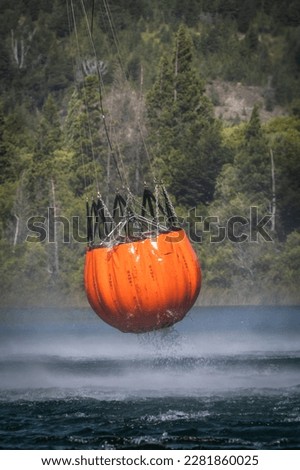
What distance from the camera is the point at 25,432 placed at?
27.6m

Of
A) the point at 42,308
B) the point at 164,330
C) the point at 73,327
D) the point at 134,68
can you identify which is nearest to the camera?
the point at 164,330

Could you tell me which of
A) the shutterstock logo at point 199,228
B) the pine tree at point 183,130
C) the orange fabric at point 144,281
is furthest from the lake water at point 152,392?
the pine tree at point 183,130

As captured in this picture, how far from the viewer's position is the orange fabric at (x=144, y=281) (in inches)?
1173

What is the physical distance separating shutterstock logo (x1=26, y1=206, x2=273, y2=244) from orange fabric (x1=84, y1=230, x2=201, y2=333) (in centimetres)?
5476

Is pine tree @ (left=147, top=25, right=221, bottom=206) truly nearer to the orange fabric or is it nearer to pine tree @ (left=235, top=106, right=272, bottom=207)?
pine tree @ (left=235, top=106, right=272, bottom=207)

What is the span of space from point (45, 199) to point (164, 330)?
60566 mm

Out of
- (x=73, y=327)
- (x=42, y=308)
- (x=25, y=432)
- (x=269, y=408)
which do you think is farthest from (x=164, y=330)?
(x=42, y=308)

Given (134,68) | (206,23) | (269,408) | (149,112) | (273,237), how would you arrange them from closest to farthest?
(269,408)
(273,237)
(149,112)
(134,68)
(206,23)

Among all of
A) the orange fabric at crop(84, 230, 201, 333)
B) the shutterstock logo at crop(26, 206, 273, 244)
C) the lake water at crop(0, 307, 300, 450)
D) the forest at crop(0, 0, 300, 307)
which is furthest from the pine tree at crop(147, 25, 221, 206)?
the orange fabric at crop(84, 230, 201, 333)

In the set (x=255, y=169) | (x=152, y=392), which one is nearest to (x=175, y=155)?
(x=255, y=169)

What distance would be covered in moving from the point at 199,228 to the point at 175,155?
802 centimetres

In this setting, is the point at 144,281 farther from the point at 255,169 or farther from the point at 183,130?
the point at 183,130

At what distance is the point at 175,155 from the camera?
94562 mm

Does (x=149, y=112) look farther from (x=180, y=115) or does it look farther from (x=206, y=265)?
(x=206, y=265)
